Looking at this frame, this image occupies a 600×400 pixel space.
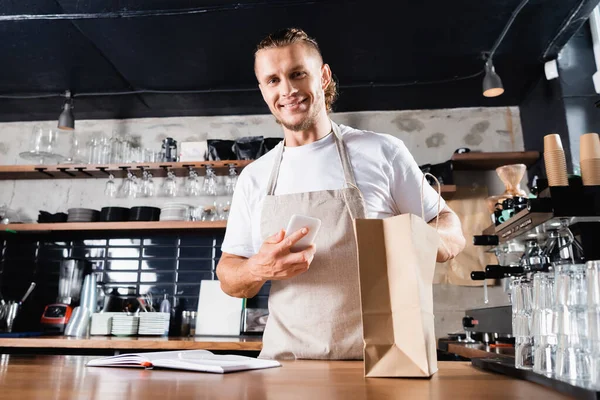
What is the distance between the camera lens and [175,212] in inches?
147

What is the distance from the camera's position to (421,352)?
2.76 feet

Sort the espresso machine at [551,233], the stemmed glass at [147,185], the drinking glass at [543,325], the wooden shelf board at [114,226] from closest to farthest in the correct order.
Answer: the drinking glass at [543,325] → the espresso machine at [551,233] → the wooden shelf board at [114,226] → the stemmed glass at [147,185]

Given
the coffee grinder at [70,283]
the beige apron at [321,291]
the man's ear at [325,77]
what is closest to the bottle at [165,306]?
the coffee grinder at [70,283]

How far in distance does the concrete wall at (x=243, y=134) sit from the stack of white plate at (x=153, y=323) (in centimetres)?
98

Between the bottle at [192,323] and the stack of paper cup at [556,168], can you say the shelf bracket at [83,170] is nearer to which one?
the bottle at [192,323]

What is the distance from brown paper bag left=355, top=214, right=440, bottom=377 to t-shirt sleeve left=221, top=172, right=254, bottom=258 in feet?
3.03

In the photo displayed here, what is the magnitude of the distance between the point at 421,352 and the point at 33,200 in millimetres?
4134

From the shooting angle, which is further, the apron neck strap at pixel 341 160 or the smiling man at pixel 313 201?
the apron neck strap at pixel 341 160

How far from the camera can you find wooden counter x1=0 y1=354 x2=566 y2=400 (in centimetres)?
69

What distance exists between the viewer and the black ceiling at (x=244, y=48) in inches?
112

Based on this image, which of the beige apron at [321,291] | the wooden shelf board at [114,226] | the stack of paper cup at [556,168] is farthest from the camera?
the wooden shelf board at [114,226]

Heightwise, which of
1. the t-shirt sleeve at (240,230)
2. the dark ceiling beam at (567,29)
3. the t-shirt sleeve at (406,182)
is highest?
the dark ceiling beam at (567,29)

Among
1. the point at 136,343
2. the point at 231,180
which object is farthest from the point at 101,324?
the point at 231,180

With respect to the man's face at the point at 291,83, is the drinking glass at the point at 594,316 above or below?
below
